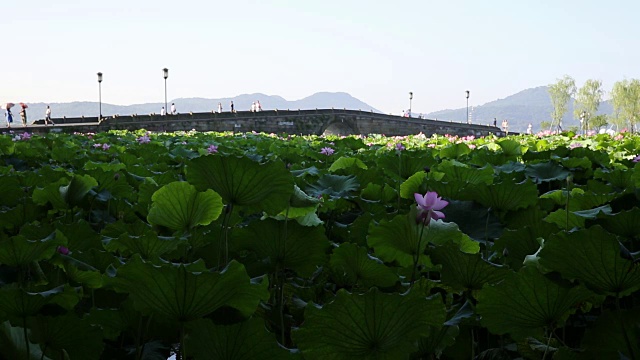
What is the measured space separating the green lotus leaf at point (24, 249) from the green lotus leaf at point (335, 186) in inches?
45.0

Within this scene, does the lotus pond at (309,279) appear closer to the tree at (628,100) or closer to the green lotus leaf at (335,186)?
the green lotus leaf at (335,186)

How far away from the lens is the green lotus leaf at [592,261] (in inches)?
40.0

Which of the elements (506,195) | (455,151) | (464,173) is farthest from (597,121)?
(506,195)

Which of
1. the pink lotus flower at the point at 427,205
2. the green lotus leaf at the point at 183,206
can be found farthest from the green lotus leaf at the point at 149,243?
the pink lotus flower at the point at 427,205

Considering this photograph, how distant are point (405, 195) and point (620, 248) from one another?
1.36 meters

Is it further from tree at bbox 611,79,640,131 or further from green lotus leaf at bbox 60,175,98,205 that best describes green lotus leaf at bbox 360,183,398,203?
tree at bbox 611,79,640,131

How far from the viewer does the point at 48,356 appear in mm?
1166

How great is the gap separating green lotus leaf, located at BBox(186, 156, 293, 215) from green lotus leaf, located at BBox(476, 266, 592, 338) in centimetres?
49

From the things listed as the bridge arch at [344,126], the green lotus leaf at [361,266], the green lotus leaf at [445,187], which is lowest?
the bridge arch at [344,126]

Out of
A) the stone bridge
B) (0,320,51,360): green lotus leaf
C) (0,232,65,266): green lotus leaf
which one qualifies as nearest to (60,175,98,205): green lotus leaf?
(0,232,65,266): green lotus leaf

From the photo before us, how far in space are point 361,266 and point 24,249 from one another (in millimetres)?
715

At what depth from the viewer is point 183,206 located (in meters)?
1.52

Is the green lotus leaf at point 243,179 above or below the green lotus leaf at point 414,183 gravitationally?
above

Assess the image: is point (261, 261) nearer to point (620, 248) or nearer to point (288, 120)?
point (620, 248)
